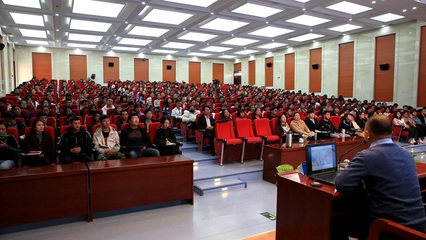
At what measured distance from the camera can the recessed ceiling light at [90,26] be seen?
1178 cm

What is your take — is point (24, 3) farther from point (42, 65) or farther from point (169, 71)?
point (169, 71)

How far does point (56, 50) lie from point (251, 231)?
19.7 meters

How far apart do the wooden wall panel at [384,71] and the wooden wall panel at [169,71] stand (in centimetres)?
1362

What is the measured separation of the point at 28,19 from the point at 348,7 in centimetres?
1163

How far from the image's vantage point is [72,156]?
4016 mm

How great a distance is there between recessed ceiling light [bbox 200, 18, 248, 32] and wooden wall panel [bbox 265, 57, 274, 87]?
22.7ft

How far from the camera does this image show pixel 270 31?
518 inches

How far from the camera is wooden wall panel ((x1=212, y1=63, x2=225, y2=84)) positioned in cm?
2344

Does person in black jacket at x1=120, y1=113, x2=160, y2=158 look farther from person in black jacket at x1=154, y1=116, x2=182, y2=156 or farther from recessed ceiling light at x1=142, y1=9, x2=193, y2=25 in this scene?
recessed ceiling light at x1=142, y1=9, x2=193, y2=25

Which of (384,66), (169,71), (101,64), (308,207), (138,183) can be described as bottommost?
(138,183)

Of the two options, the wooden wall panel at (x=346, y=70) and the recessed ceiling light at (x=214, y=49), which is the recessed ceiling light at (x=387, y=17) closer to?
the wooden wall panel at (x=346, y=70)

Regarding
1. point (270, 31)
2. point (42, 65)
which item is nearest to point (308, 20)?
point (270, 31)

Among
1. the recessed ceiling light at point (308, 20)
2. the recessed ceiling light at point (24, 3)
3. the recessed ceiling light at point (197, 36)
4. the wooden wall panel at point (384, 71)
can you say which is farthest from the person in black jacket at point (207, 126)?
the wooden wall panel at point (384, 71)

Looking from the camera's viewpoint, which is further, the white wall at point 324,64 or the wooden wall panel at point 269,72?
the wooden wall panel at point 269,72
